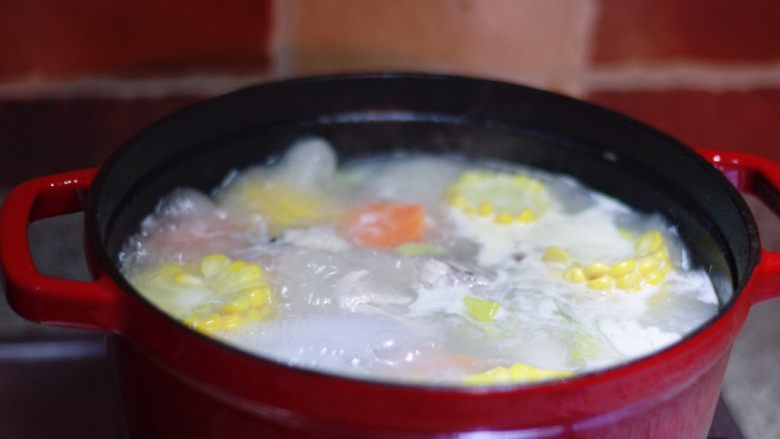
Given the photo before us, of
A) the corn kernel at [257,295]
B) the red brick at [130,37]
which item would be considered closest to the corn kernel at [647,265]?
the corn kernel at [257,295]

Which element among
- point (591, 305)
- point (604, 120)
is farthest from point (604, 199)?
point (591, 305)

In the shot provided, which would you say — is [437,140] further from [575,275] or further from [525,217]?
[575,275]

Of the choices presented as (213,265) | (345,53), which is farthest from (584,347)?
(345,53)

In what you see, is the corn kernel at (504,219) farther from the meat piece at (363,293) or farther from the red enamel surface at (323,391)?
the red enamel surface at (323,391)

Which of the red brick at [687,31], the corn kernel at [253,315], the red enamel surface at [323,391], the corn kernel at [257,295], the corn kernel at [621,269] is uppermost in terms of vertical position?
the red brick at [687,31]

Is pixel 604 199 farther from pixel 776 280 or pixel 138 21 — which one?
pixel 138 21

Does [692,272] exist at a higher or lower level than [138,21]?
lower
